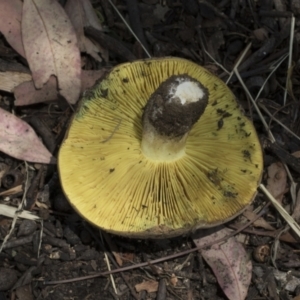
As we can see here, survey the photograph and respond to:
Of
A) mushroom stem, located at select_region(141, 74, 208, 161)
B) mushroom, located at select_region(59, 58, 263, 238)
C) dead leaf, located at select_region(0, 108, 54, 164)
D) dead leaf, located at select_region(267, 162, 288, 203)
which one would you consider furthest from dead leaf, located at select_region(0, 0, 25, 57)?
dead leaf, located at select_region(267, 162, 288, 203)

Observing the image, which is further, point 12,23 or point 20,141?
point 12,23

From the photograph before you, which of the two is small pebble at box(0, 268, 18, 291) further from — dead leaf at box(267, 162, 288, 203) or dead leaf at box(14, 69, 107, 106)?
dead leaf at box(267, 162, 288, 203)

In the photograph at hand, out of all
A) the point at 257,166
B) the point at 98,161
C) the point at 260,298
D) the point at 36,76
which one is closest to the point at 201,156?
the point at 257,166

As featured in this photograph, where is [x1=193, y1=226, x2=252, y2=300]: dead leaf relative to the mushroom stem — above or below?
below

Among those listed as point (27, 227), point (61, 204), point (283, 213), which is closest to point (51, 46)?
point (61, 204)

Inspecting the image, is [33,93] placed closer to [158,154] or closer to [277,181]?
[158,154]
